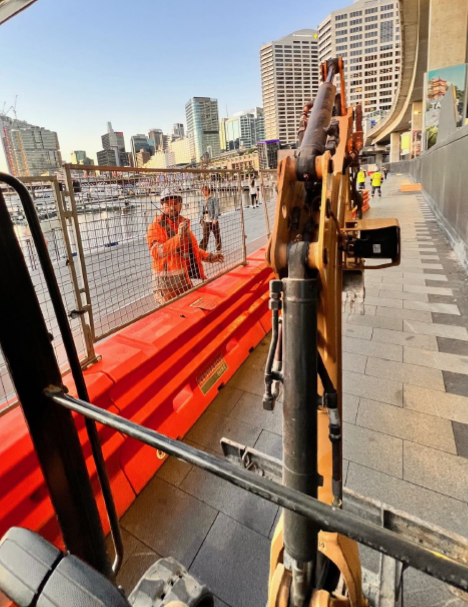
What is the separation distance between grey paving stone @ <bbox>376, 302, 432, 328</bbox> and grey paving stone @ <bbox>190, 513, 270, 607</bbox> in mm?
3778

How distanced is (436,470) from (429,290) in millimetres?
4100

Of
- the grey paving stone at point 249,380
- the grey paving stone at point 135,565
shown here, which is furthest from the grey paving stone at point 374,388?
the grey paving stone at point 135,565

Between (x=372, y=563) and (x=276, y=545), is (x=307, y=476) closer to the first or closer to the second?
(x=276, y=545)

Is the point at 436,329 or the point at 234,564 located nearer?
the point at 234,564

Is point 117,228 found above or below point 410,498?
above

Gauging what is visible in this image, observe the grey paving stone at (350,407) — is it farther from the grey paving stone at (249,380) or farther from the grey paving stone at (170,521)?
the grey paving stone at (170,521)

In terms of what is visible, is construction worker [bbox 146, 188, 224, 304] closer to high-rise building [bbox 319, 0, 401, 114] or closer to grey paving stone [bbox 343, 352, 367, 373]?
grey paving stone [bbox 343, 352, 367, 373]

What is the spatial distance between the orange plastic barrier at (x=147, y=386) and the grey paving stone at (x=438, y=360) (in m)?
1.79

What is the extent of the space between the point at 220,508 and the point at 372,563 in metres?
0.91

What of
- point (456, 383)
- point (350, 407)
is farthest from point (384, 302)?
point (350, 407)

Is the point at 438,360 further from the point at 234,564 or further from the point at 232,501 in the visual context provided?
the point at 234,564

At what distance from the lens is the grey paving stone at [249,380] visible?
338cm

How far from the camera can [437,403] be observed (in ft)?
9.71

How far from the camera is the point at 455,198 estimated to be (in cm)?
800
